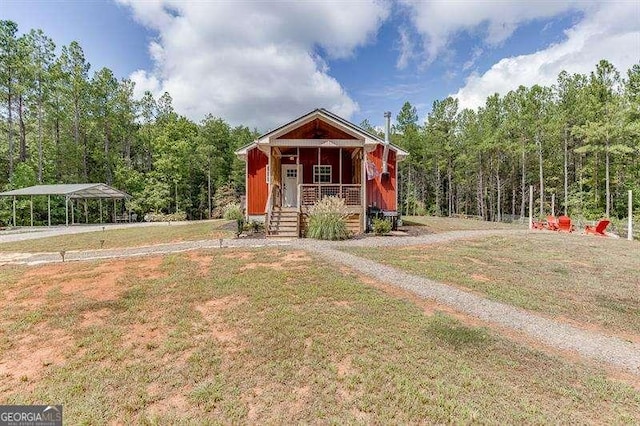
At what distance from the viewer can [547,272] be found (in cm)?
865

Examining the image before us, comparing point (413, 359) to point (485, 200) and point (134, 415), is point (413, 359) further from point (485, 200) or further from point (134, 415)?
point (485, 200)

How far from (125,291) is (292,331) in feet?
13.9

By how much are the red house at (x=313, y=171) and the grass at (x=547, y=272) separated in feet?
15.7

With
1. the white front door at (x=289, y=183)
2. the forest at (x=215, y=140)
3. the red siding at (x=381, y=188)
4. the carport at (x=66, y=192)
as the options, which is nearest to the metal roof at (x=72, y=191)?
the carport at (x=66, y=192)

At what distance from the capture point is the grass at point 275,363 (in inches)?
132

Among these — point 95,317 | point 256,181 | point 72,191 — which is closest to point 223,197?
point 72,191

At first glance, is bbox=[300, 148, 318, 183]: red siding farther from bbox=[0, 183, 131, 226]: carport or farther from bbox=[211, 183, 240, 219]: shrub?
bbox=[211, 183, 240, 219]: shrub

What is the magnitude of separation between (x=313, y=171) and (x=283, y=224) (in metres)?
5.10

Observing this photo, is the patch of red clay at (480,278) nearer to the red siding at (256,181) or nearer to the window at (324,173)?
the window at (324,173)

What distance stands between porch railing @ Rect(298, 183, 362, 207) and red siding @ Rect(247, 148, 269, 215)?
3371 millimetres

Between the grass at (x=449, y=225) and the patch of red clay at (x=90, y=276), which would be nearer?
the patch of red clay at (x=90, y=276)

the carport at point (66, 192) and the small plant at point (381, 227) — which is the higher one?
the carport at point (66, 192)

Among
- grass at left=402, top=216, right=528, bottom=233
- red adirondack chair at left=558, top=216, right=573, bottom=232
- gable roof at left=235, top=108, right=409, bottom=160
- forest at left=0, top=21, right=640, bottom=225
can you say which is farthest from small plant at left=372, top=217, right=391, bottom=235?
forest at left=0, top=21, right=640, bottom=225

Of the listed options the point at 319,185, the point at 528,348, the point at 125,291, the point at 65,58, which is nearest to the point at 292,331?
the point at 528,348
